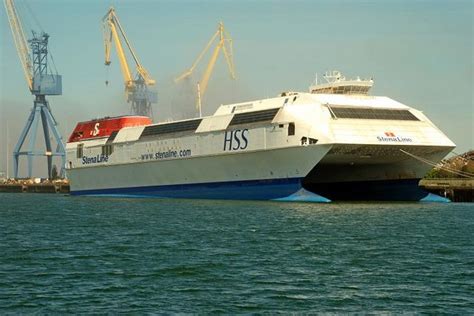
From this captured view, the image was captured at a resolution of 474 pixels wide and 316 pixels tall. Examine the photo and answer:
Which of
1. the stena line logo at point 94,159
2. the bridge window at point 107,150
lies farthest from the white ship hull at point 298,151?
the stena line logo at point 94,159

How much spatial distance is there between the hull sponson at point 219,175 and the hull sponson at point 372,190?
370 cm

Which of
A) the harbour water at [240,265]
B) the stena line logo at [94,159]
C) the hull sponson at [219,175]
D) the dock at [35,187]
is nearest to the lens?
the harbour water at [240,265]

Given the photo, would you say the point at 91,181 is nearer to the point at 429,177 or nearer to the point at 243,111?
the point at 243,111

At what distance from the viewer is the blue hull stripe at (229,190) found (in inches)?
2392

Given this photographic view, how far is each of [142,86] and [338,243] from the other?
349ft

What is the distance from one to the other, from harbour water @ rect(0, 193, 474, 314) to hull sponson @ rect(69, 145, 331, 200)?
14.6m

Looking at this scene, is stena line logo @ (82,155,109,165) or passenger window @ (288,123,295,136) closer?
passenger window @ (288,123,295,136)

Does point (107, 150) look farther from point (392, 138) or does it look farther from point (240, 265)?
point (240, 265)

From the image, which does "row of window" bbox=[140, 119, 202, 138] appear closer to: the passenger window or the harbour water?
the passenger window

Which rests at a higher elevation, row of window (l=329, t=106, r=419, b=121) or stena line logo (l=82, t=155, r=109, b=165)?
row of window (l=329, t=106, r=419, b=121)

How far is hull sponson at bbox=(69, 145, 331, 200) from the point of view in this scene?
2352 inches

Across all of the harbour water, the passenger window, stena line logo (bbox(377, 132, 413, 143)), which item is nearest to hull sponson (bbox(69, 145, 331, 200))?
the passenger window

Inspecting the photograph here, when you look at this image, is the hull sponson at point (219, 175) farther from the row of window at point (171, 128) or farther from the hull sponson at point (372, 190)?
the hull sponson at point (372, 190)

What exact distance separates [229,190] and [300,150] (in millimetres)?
9941
